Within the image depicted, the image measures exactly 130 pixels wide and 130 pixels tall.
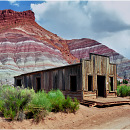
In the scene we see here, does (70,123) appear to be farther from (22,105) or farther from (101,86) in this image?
(101,86)

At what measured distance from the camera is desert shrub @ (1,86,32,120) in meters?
7.41

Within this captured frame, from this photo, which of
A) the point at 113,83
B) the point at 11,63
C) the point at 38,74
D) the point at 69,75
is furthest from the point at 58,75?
the point at 11,63

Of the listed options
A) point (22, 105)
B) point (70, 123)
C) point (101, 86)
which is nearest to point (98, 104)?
point (101, 86)

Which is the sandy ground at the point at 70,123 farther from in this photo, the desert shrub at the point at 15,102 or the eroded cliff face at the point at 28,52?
the eroded cliff face at the point at 28,52

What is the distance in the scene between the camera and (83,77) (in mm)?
13609

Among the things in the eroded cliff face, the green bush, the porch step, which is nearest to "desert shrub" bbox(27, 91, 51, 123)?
the green bush

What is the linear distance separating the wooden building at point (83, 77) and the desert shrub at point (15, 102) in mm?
6289

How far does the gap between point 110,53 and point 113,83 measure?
6537 centimetres

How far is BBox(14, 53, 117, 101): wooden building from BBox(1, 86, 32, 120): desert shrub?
629 centimetres

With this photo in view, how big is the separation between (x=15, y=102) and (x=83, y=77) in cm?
691

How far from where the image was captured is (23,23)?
277ft

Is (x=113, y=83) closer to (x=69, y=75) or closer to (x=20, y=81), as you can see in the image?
(x=69, y=75)

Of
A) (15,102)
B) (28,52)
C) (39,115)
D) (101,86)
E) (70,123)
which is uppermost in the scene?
(28,52)

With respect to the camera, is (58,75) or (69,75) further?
(58,75)
